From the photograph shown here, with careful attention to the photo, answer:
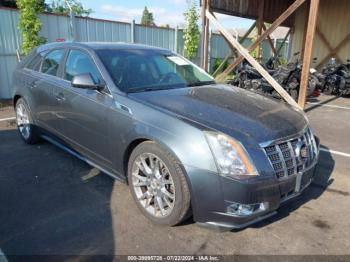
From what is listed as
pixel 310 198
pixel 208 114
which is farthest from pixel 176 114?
pixel 310 198

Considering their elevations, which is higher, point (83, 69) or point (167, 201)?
point (83, 69)

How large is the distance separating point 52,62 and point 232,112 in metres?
2.82

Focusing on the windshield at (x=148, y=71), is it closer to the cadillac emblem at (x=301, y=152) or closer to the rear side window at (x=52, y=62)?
the rear side window at (x=52, y=62)

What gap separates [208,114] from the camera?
2.95 metres

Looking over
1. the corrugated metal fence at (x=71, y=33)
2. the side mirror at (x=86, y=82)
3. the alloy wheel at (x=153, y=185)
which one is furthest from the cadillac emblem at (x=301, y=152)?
the corrugated metal fence at (x=71, y=33)

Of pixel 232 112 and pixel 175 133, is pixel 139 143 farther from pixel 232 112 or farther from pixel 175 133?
pixel 232 112

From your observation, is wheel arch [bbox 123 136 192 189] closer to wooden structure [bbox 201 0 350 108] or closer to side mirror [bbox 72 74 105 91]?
side mirror [bbox 72 74 105 91]

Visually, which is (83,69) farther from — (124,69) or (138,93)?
(138,93)

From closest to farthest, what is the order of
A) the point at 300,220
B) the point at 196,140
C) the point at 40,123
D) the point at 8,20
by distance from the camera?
1. the point at 196,140
2. the point at 300,220
3. the point at 40,123
4. the point at 8,20

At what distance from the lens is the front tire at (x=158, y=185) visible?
2752 millimetres

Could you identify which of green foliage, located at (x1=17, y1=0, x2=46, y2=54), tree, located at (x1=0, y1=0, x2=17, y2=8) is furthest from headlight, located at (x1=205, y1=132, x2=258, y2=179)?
tree, located at (x1=0, y1=0, x2=17, y2=8)

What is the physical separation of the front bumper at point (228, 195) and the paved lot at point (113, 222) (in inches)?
11.2

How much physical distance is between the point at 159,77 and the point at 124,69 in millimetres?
426

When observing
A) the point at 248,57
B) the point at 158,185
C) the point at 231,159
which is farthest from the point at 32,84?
the point at 248,57
